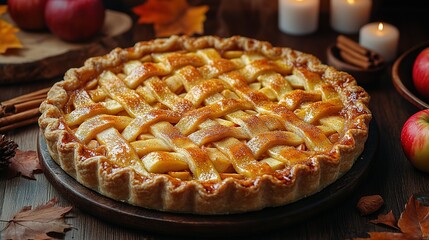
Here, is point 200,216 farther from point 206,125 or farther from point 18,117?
point 18,117

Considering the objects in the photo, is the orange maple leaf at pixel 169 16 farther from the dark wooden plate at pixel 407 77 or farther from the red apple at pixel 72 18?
the dark wooden plate at pixel 407 77

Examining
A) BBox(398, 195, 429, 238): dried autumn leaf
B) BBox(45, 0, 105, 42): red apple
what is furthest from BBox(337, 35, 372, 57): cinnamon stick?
BBox(45, 0, 105, 42): red apple

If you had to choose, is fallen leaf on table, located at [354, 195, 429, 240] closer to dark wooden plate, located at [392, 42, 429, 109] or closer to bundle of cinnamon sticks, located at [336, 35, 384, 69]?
dark wooden plate, located at [392, 42, 429, 109]

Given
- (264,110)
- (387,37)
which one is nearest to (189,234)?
(264,110)

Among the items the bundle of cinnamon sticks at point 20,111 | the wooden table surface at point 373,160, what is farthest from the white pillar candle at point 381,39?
the bundle of cinnamon sticks at point 20,111

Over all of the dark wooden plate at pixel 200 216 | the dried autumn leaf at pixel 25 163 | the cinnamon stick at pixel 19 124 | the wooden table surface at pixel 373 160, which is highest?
the dark wooden plate at pixel 200 216
